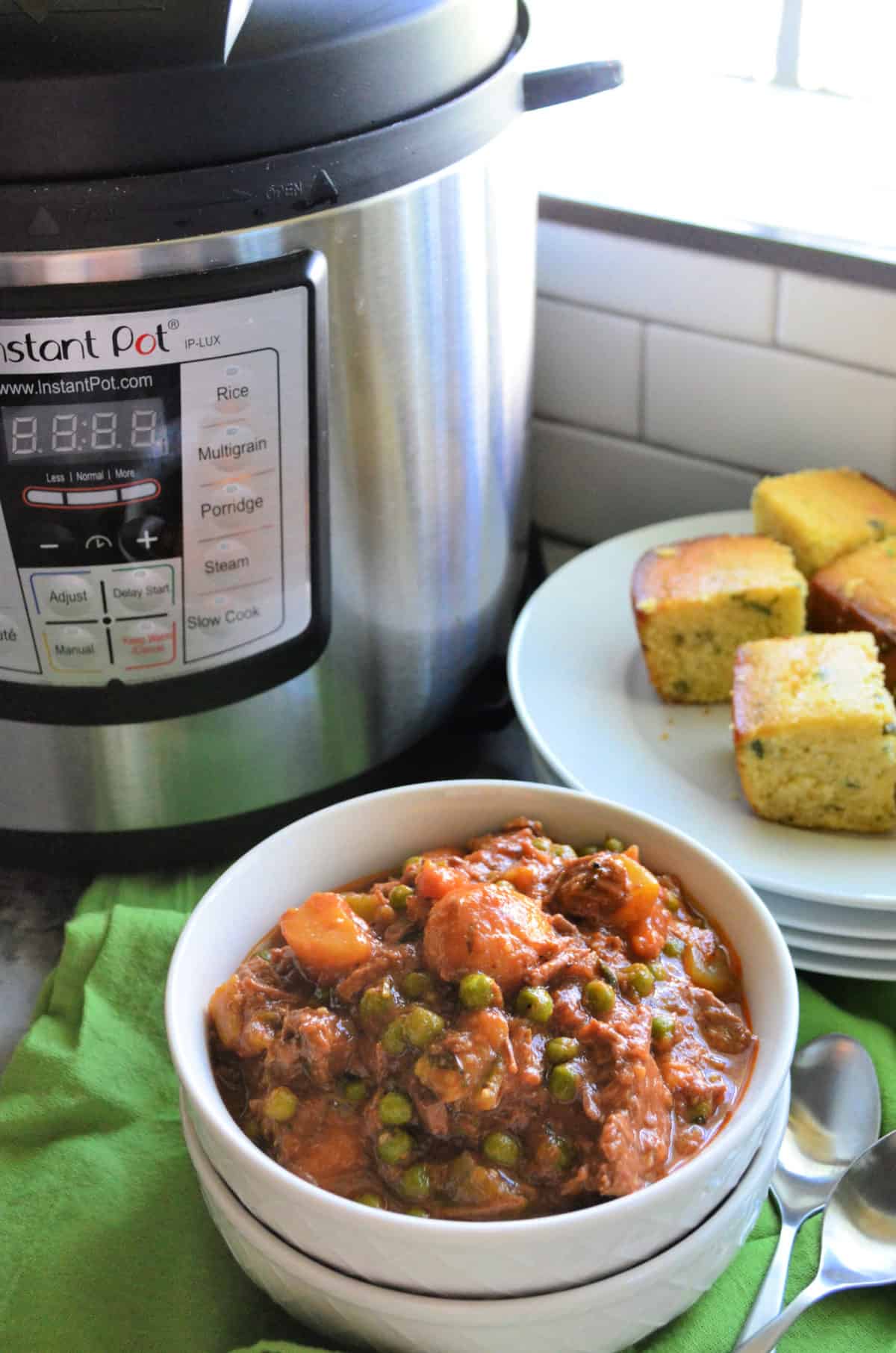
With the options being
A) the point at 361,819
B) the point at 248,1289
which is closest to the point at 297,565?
the point at 361,819

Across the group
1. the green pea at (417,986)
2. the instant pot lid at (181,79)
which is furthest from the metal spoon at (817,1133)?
the instant pot lid at (181,79)

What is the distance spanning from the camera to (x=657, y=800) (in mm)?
880

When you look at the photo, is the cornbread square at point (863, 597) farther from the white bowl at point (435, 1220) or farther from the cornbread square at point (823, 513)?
the white bowl at point (435, 1220)

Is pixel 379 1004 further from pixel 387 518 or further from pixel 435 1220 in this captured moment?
pixel 387 518

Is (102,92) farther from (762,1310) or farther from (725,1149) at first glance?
(762,1310)

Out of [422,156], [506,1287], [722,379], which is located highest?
[422,156]

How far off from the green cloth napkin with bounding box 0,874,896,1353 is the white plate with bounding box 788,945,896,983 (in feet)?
0.07

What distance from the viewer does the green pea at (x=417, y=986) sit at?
625 millimetres

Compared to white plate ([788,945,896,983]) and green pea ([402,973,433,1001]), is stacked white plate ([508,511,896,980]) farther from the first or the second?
green pea ([402,973,433,1001])

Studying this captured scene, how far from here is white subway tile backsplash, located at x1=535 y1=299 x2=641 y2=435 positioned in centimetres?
116

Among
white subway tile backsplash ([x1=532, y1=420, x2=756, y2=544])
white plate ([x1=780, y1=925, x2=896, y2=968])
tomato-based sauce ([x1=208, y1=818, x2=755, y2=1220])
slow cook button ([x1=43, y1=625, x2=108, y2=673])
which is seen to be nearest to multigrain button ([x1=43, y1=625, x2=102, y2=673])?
slow cook button ([x1=43, y1=625, x2=108, y2=673])

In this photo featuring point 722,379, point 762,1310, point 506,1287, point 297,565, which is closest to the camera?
point 506,1287

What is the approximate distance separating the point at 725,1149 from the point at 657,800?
34 centimetres

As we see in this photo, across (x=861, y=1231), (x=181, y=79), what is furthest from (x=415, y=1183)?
(x=181, y=79)
